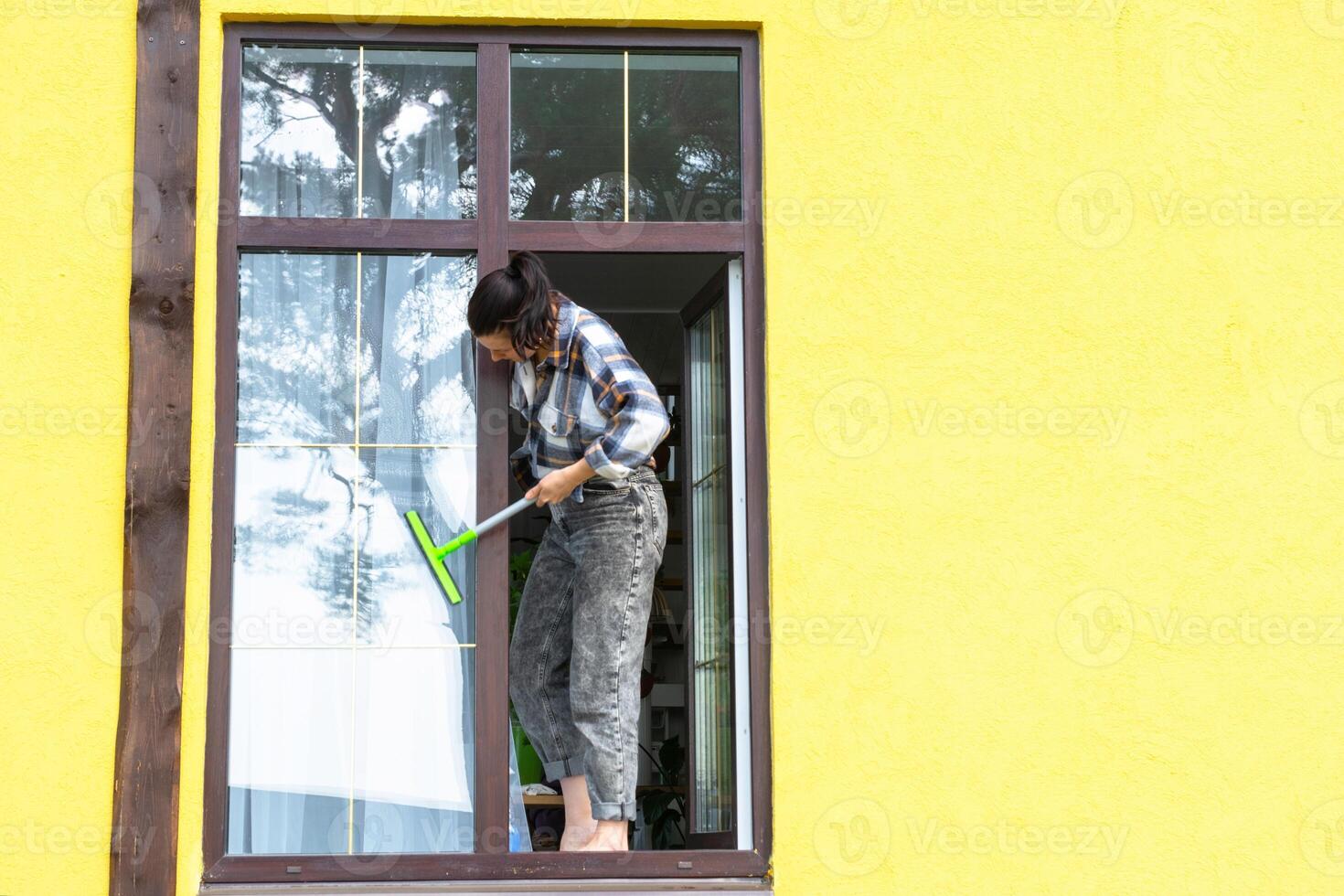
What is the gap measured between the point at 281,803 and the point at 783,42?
95.1 inches

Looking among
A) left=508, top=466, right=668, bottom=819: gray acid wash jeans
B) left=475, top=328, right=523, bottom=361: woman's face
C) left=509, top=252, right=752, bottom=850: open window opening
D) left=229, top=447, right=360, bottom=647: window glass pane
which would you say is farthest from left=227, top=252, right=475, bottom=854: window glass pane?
left=509, top=252, right=752, bottom=850: open window opening

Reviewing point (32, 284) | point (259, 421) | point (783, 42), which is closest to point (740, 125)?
point (783, 42)

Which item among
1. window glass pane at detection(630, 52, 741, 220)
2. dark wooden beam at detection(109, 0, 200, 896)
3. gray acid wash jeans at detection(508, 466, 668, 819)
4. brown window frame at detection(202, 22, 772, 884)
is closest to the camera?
dark wooden beam at detection(109, 0, 200, 896)

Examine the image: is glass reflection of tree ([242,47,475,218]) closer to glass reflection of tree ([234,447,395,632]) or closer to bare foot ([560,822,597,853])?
glass reflection of tree ([234,447,395,632])

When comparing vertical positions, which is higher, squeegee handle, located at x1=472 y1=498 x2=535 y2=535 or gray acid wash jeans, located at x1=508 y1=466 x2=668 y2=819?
squeegee handle, located at x1=472 y1=498 x2=535 y2=535

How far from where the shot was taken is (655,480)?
168 inches

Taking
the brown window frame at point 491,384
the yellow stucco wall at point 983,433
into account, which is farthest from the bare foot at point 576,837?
the yellow stucco wall at point 983,433

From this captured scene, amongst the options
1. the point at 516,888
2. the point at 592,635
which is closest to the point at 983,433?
the point at 592,635

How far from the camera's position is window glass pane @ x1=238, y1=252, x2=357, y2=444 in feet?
13.7

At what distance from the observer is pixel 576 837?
416 centimetres

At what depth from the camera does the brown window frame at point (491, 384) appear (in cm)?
399

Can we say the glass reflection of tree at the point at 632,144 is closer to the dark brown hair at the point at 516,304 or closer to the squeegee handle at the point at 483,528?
the dark brown hair at the point at 516,304

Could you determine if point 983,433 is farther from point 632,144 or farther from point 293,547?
point 293,547

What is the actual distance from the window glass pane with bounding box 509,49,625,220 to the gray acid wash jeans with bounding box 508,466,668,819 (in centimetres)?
76
